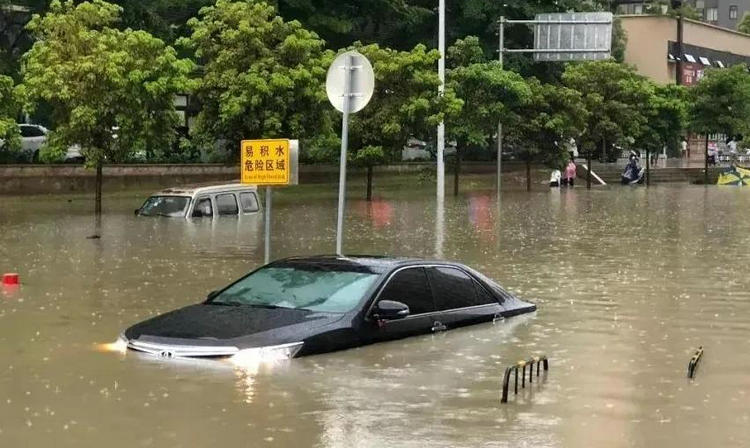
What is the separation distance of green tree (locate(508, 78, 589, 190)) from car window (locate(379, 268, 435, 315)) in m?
35.9

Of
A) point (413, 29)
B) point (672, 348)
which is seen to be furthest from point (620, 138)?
point (672, 348)

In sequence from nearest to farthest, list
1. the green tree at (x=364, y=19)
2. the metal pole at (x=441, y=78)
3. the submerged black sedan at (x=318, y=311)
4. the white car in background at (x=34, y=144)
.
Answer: the submerged black sedan at (x=318, y=311), the white car in background at (x=34, y=144), the metal pole at (x=441, y=78), the green tree at (x=364, y=19)

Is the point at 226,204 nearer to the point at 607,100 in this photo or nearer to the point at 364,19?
the point at 364,19

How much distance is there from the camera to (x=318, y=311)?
966 cm

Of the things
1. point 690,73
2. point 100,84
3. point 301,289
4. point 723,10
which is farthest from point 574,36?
point 723,10

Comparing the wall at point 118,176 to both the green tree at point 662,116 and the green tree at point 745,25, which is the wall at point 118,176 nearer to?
the green tree at point 662,116

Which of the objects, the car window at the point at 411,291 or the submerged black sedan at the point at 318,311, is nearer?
the submerged black sedan at the point at 318,311

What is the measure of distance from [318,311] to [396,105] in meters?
26.0

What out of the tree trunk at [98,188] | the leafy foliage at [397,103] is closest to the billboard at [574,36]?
the leafy foliage at [397,103]

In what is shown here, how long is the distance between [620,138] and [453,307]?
1683 inches

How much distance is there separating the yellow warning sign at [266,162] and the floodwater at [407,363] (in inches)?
78.6

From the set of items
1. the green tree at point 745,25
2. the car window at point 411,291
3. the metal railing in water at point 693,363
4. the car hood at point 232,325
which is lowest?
the metal railing in water at point 693,363

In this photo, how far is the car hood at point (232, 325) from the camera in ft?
29.8

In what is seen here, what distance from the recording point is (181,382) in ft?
27.6
